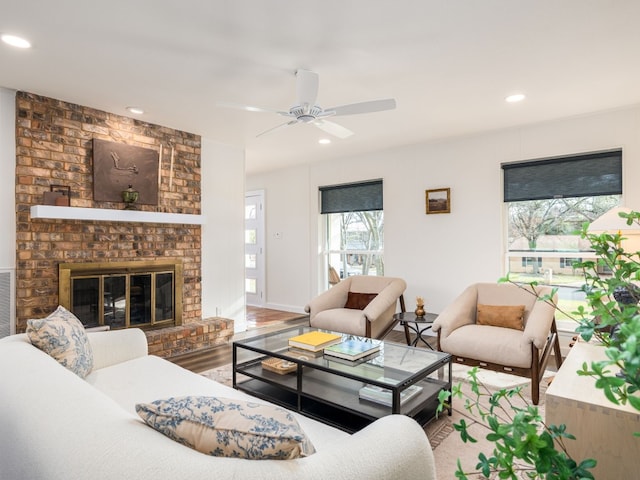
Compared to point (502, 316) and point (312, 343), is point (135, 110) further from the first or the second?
point (502, 316)

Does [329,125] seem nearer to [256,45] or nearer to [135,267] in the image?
[256,45]

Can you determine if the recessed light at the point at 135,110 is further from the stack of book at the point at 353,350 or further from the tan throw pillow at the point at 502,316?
the tan throw pillow at the point at 502,316

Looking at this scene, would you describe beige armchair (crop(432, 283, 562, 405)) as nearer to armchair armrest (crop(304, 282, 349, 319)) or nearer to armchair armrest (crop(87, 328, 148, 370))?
armchair armrest (crop(304, 282, 349, 319))

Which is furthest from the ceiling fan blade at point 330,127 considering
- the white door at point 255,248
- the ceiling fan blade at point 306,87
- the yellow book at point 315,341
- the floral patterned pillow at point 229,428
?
the white door at point 255,248

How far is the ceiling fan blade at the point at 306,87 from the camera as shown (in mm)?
2645

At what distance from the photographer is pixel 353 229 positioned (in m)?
5.91

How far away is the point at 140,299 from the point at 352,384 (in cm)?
260

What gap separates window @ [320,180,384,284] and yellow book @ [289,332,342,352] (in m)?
2.65

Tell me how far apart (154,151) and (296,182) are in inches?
102

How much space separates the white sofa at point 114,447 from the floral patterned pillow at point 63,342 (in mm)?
425

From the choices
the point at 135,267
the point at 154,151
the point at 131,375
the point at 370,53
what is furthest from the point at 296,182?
the point at 131,375

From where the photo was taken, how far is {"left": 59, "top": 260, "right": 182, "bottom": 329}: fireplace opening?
3.62 m

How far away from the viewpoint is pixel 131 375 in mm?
2258

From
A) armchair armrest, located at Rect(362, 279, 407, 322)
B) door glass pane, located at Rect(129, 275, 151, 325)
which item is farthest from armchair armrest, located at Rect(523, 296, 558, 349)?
door glass pane, located at Rect(129, 275, 151, 325)
